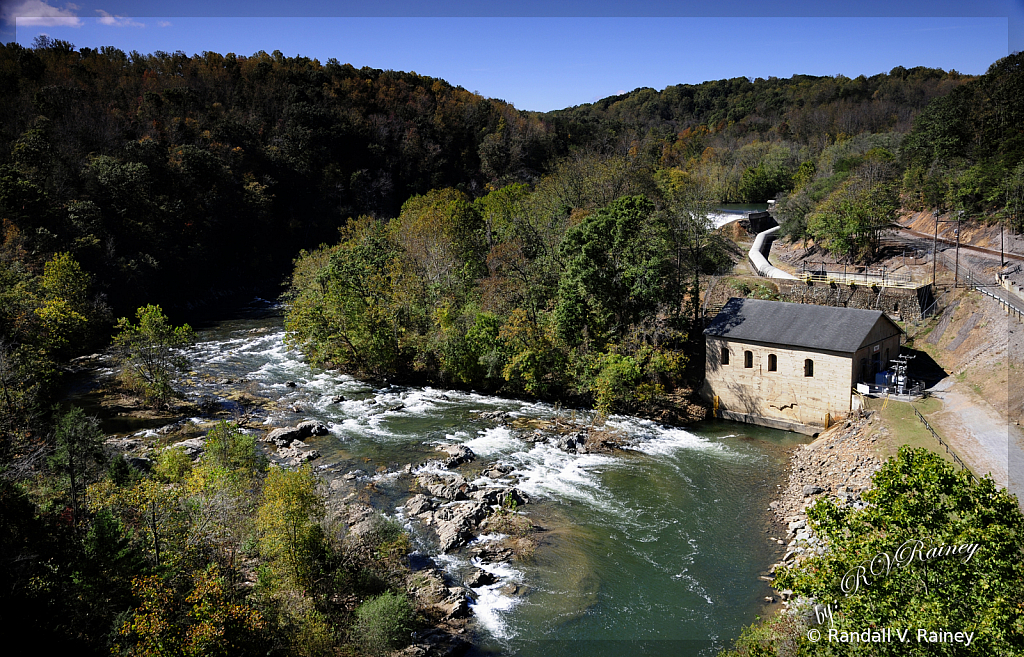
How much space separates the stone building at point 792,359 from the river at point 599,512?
1.37 metres

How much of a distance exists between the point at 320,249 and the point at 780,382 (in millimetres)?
46301

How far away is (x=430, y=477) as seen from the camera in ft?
86.8

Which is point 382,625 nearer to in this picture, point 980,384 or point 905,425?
point 905,425

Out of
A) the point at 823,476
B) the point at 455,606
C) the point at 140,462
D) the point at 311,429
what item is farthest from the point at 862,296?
the point at 140,462

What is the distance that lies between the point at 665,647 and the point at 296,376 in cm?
3000

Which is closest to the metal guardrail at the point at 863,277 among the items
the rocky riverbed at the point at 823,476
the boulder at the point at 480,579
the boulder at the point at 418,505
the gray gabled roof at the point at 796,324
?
the gray gabled roof at the point at 796,324

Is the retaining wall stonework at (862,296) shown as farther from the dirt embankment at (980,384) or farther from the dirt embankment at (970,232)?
the dirt embankment at (970,232)

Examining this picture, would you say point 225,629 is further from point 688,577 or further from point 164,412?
point 164,412

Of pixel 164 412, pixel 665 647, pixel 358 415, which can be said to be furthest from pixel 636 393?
pixel 164 412

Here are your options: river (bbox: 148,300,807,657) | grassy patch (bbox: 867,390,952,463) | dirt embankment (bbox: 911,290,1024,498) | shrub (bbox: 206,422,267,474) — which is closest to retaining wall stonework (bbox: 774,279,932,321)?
dirt embankment (bbox: 911,290,1024,498)

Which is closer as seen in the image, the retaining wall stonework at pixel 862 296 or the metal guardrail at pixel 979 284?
the metal guardrail at pixel 979 284

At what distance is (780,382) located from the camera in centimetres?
3131

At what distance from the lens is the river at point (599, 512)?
18.0 meters

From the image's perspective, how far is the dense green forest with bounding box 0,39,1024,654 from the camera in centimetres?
1584
